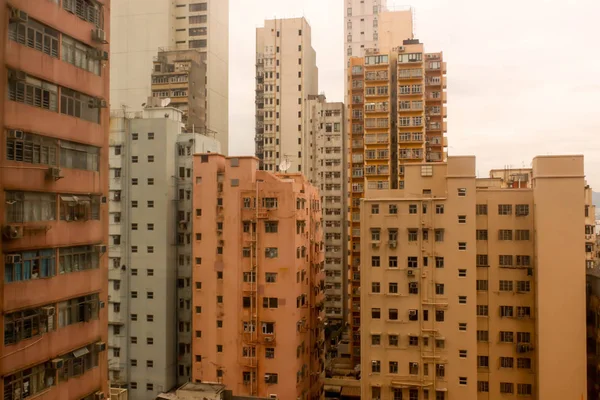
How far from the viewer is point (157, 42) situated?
202 feet

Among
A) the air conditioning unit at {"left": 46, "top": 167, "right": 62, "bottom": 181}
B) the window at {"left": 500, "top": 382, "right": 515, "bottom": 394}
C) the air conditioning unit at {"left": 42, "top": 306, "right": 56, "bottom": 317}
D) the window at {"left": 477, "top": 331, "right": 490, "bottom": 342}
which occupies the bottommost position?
the window at {"left": 500, "top": 382, "right": 515, "bottom": 394}

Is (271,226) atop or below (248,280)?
atop

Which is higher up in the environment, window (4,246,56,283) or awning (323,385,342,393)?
window (4,246,56,283)

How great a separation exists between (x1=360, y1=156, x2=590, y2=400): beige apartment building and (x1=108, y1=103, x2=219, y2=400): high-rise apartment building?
14.4m

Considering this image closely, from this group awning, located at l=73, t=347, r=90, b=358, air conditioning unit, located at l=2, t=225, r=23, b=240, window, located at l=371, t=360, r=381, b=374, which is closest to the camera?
air conditioning unit, located at l=2, t=225, r=23, b=240

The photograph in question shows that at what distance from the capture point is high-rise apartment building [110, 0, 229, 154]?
6044 centimetres

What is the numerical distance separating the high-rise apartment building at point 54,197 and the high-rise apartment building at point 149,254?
2112 centimetres

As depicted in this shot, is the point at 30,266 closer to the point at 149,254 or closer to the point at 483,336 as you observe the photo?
the point at 149,254

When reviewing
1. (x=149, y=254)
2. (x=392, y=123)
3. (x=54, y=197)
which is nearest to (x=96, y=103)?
(x=54, y=197)

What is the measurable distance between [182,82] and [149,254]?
22954 mm

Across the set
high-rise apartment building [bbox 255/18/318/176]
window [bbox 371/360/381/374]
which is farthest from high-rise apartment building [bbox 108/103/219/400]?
high-rise apartment building [bbox 255/18/318/176]

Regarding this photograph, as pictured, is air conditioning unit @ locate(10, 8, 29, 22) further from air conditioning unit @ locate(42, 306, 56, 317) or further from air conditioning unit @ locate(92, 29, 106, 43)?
air conditioning unit @ locate(42, 306, 56, 317)

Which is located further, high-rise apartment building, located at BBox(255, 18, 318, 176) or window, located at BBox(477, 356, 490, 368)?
high-rise apartment building, located at BBox(255, 18, 318, 176)

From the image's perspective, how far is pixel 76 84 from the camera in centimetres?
1617
